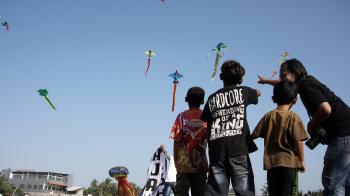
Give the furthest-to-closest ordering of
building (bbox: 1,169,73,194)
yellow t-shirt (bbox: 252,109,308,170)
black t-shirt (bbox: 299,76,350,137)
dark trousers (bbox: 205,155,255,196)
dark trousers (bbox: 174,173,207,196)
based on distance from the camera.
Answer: building (bbox: 1,169,73,194) < dark trousers (bbox: 174,173,207,196) < dark trousers (bbox: 205,155,255,196) < yellow t-shirt (bbox: 252,109,308,170) < black t-shirt (bbox: 299,76,350,137)

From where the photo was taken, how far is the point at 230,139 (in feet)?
11.9

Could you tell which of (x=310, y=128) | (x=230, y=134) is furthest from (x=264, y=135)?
(x=310, y=128)

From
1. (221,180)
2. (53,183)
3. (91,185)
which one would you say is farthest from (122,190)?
(53,183)

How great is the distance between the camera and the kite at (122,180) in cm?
838

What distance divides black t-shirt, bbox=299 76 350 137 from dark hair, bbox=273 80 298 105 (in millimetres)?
247

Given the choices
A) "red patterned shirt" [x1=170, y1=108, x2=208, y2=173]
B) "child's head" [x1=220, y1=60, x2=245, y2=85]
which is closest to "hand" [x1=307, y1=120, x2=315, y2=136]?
"child's head" [x1=220, y1=60, x2=245, y2=85]

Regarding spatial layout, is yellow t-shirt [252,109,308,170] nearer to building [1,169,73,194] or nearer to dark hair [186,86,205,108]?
dark hair [186,86,205,108]

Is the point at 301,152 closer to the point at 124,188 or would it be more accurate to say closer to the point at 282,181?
the point at 282,181

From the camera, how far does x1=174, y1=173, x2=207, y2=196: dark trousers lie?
4387mm

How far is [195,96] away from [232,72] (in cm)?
97

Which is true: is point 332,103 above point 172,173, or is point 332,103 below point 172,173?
above

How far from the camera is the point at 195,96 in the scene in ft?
15.9

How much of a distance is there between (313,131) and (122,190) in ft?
19.5

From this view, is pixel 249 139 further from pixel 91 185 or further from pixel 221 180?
pixel 91 185
